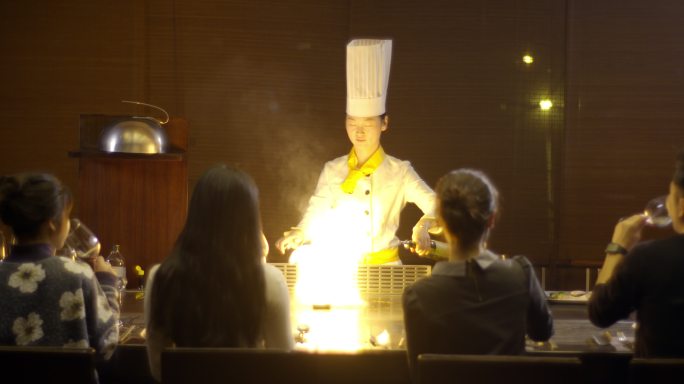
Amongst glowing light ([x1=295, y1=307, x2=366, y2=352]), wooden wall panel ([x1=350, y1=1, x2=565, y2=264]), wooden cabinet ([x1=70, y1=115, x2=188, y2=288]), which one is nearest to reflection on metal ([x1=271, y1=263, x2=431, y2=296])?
glowing light ([x1=295, y1=307, x2=366, y2=352])

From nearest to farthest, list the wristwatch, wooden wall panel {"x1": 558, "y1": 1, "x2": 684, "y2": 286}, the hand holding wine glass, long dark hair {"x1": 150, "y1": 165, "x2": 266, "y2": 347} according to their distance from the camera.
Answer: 1. long dark hair {"x1": 150, "y1": 165, "x2": 266, "y2": 347}
2. the wristwatch
3. the hand holding wine glass
4. wooden wall panel {"x1": 558, "y1": 1, "x2": 684, "y2": 286}

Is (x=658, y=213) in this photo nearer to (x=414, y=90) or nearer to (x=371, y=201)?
(x=371, y=201)

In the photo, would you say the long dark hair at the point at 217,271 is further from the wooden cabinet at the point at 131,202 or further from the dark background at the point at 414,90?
the dark background at the point at 414,90

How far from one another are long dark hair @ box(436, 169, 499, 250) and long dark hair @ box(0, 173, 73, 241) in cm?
95

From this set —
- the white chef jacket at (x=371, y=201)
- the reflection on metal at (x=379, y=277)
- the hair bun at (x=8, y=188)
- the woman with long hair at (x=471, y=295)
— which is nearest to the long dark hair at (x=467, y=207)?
the woman with long hair at (x=471, y=295)

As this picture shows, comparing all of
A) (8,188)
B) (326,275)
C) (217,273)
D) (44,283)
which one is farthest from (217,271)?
(326,275)

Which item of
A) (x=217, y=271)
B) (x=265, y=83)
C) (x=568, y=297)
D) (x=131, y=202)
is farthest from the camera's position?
(x=265, y=83)

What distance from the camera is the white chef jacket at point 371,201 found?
13.4 ft

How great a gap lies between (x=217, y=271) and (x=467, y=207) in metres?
0.59

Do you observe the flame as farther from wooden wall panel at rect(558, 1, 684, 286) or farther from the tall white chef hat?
wooden wall panel at rect(558, 1, 684, 286)

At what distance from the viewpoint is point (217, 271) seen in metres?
1.81

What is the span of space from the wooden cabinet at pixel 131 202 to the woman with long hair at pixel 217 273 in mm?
2071

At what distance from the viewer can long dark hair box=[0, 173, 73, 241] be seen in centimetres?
195

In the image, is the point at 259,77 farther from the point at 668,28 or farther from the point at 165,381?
the point at 165,381
